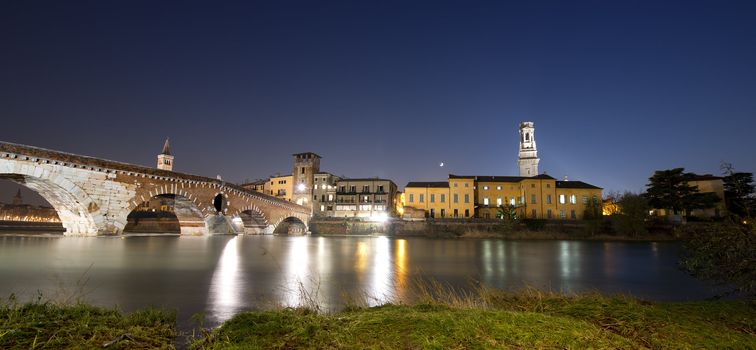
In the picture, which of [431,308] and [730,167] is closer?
[431,308]

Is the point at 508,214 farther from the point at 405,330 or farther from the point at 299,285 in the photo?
the point at 405,330

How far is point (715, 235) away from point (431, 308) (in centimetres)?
703

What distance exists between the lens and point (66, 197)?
28578 mm

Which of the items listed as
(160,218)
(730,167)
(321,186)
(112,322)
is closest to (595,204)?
(321,186)

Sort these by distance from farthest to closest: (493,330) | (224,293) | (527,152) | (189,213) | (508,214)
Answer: (527,152)
(508,214)
(189,213)
(224,293)
(493,330)

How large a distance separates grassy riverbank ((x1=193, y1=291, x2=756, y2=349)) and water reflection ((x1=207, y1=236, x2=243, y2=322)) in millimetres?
3553

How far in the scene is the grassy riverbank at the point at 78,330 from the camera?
13.4 feet

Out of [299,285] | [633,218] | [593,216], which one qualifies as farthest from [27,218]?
[633,218]

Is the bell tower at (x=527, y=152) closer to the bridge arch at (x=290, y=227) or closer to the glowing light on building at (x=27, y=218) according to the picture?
the bridge arch at (x=290, y=227)

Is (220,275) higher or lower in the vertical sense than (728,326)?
lower

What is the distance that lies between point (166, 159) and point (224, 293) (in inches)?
3967

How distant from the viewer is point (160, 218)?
78562mm

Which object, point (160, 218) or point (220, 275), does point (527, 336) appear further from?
point (160, 218)

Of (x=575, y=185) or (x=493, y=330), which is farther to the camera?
(x=575, y=185)
